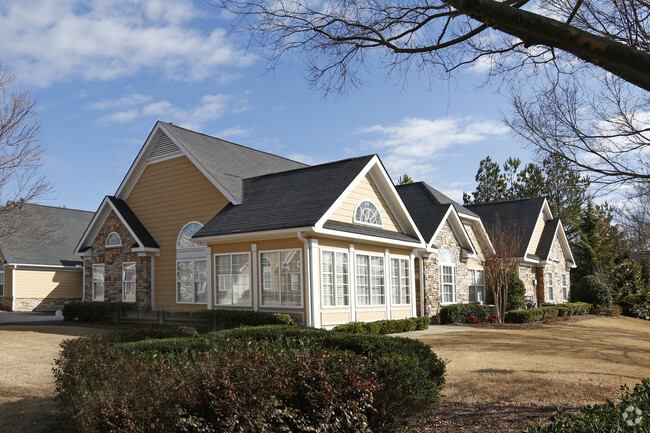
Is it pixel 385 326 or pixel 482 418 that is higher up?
pixel 385 326

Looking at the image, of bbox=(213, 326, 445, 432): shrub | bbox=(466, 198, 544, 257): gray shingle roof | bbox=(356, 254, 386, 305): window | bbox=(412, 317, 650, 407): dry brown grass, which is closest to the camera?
bbox=(213, 326, 445, 432): shrub

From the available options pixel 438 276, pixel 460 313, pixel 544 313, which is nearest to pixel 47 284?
pixel 438 276

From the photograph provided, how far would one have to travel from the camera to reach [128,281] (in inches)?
889

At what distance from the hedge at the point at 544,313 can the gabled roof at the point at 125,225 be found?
15620 millimetres

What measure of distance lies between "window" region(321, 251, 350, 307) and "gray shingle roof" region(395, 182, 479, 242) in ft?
21.6

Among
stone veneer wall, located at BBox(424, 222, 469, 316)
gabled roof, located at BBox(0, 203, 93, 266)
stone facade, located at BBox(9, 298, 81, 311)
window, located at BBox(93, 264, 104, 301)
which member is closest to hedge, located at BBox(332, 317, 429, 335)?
stone veneer wall, located at BBox(424, 222, 469, 316)

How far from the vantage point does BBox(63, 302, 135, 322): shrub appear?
2128 cm

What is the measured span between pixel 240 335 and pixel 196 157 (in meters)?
11.6

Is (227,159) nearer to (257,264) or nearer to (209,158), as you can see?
(209,158)

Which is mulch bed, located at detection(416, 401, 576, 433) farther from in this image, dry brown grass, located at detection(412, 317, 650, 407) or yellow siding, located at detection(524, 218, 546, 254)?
yellow siding, located at detection(524, 218, 546, 254)

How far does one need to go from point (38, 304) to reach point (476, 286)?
958 inches

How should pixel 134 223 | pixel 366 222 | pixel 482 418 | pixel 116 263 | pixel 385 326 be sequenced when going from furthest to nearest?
pixel 116 263, pixel 134 223, pixel 366 222, pixel 385 326, pixel 482 418

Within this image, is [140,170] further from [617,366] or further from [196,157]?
[617,366]

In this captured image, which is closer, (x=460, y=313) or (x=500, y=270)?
(x=460, y=313)
